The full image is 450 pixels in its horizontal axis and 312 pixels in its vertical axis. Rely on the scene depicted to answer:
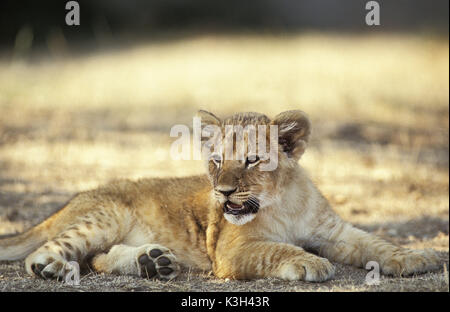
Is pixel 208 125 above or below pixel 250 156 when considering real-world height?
above

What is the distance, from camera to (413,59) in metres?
13.6

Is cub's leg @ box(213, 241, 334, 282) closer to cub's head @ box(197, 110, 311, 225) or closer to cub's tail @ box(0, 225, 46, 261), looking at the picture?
cub's head @ box(197, 110, 311, 225)

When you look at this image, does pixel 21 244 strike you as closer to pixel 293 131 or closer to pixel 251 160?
pixel 251 160

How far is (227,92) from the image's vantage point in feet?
39.8

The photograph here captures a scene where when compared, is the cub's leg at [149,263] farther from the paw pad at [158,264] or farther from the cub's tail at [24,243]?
the cub's tail at [24,243]

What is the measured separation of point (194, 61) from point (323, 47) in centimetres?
274

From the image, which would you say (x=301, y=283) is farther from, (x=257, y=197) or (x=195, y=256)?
(x=195, y=256)

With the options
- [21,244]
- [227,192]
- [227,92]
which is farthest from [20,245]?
[227,92]

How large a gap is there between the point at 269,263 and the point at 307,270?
323mm

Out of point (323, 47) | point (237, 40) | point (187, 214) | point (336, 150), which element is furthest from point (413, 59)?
point (187, 214)

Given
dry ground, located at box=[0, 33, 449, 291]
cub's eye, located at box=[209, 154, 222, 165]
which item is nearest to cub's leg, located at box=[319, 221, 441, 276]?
dry ground, located at box=[0, 33, 449, 291]

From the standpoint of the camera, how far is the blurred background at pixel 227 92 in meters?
8.13

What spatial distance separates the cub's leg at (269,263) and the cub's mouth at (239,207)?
27 centimetres

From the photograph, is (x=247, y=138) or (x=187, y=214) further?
(x=187, y=214)
